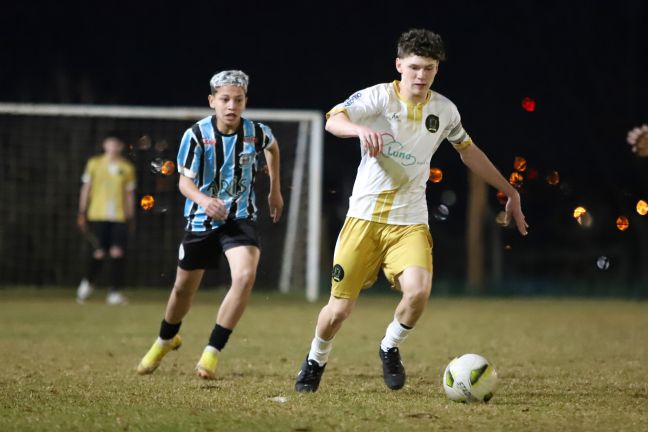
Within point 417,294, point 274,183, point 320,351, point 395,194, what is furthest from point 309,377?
point 274,183

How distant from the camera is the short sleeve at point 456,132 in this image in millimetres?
6789

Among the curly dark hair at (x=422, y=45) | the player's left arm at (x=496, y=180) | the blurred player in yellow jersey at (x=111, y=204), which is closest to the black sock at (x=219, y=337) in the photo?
the player's left arm at (x=496, y=180)

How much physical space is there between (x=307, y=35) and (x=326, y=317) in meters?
18.5

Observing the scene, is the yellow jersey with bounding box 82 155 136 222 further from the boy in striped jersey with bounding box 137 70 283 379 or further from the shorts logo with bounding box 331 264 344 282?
the shorts logo with bounding box 331 264 344 282

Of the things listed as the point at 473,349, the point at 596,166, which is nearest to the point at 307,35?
the point at 596,166

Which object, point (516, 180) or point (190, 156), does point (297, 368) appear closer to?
point (190, 156)

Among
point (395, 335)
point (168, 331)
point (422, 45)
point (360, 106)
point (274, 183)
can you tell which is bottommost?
point (168, 331)

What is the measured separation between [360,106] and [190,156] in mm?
1466

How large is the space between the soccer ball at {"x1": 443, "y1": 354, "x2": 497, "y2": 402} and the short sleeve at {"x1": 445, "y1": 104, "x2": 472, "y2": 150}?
138 centimetres

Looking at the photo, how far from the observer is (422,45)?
652 cm

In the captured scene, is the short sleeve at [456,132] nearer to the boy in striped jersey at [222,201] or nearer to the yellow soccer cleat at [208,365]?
the boy in striped jersey at [222,201]

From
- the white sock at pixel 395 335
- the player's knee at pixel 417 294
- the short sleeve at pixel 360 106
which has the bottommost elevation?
the white sock at pixel 395 335

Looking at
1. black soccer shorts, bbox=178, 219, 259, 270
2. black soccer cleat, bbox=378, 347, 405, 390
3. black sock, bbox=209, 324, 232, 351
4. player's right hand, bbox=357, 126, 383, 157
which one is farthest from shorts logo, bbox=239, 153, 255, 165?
player's right hand, bbox=357, 126, 383, 157

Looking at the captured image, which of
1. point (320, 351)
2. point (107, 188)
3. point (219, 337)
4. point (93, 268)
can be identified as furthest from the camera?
point (93, 268)
